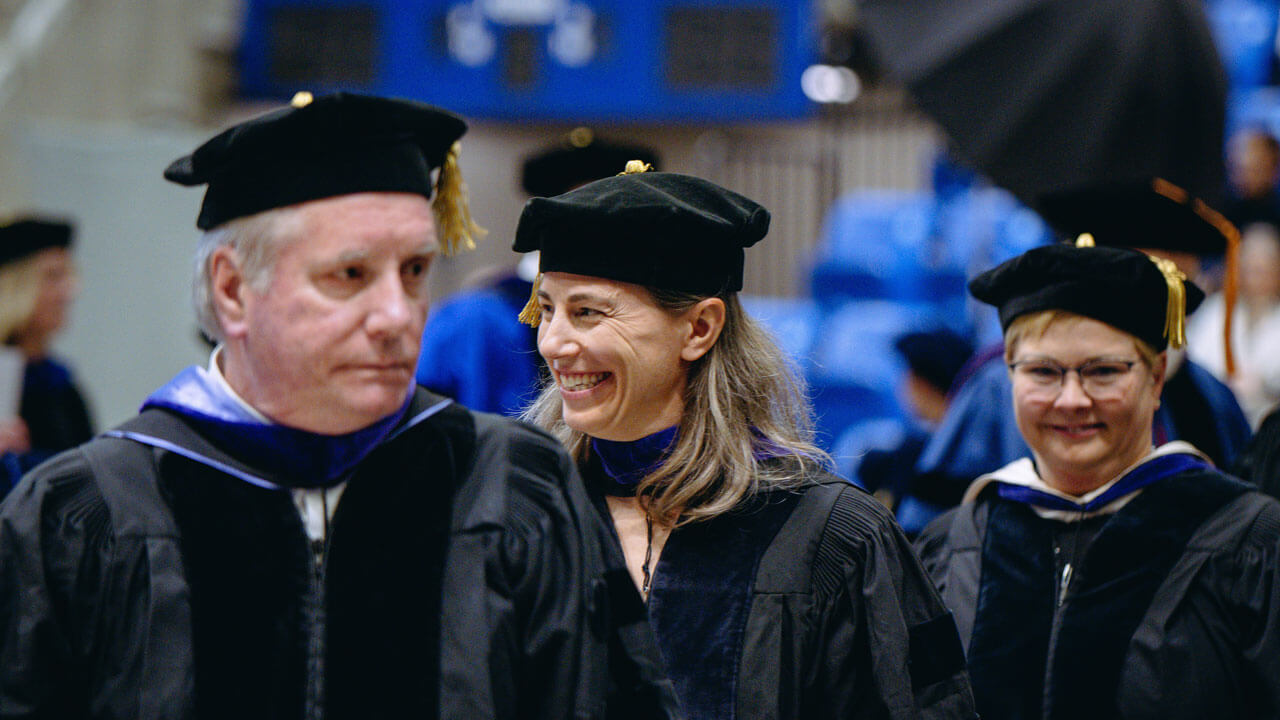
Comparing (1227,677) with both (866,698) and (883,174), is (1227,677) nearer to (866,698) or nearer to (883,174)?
(866,698)

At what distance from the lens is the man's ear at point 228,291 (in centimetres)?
188

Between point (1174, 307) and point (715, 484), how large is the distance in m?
1.17

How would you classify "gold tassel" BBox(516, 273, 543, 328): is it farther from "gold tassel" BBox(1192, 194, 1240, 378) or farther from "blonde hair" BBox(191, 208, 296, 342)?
"gold tassel" BBox(1192, 194, 1240, 378)

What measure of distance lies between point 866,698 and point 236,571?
1131 mm

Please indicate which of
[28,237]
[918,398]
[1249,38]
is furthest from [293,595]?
[1249,38]

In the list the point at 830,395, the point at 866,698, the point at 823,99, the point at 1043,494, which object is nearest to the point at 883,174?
the point at 823,99

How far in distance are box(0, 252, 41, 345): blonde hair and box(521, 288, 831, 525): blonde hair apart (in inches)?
117

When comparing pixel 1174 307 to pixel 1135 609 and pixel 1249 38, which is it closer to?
pixel 1135 609

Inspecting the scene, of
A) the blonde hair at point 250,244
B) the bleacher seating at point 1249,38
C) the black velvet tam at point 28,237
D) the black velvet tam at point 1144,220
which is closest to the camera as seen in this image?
the blonde hair at point 250,244

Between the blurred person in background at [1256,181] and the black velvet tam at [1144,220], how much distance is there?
333cm

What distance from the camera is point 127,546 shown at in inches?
70.8

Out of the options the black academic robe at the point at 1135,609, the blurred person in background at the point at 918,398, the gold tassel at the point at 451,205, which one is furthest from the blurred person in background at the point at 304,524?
the blurred person in background at the point at 918,398

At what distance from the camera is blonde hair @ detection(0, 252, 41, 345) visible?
5008 millimetres

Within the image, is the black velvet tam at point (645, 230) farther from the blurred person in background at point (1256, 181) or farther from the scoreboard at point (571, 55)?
the scoreboard at point (571, 55)
